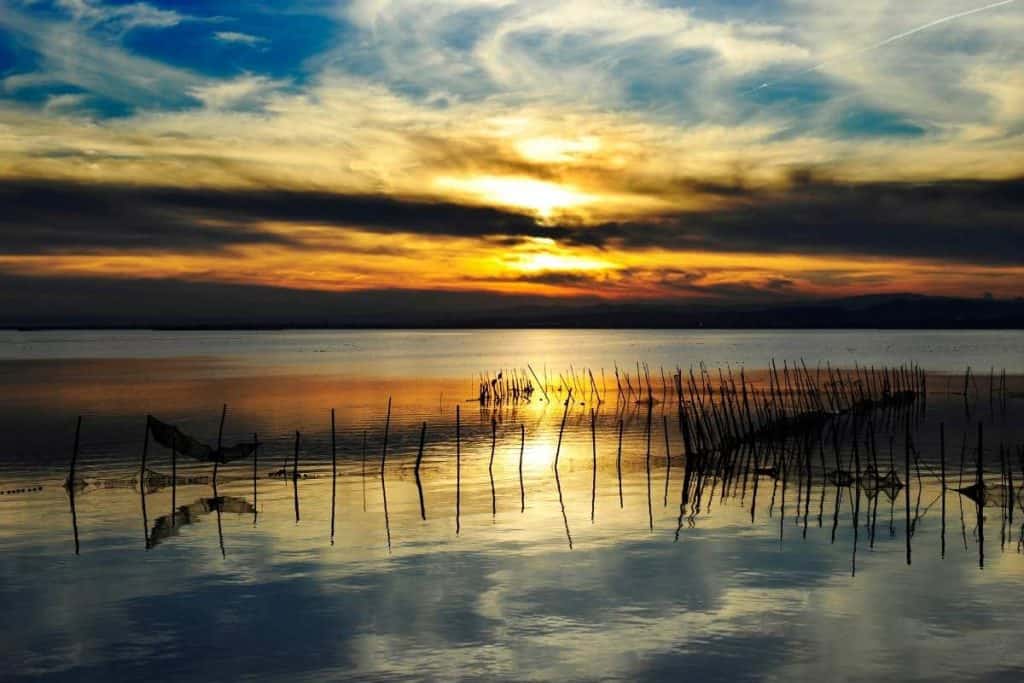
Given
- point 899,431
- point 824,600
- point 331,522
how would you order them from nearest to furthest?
point 824,600
point 331,522
point 899,431

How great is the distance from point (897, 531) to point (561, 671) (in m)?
10.6

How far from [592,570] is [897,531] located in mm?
7016

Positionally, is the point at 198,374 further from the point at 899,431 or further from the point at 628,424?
the point at 899,431

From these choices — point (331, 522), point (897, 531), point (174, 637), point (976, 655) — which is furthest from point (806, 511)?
point (174, 637)

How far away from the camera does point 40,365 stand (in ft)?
314

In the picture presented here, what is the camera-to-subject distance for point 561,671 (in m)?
12.3

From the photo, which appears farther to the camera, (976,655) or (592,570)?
(592,570)

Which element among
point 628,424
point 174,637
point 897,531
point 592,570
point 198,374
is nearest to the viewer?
point 174,637

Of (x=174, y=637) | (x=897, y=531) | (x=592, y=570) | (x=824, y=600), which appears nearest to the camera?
(x=174, y=637)

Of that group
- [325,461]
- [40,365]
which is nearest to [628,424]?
[325,461]

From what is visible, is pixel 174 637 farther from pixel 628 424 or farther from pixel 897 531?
pixel 628 424

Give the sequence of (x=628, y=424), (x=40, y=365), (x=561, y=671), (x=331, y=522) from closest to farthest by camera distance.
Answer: (x=561, y=671) < (x=331, y=522) < (x=628, y=424) < (x=40, y=365)

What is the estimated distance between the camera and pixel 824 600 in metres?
15.4

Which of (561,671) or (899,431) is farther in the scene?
(899,431)
